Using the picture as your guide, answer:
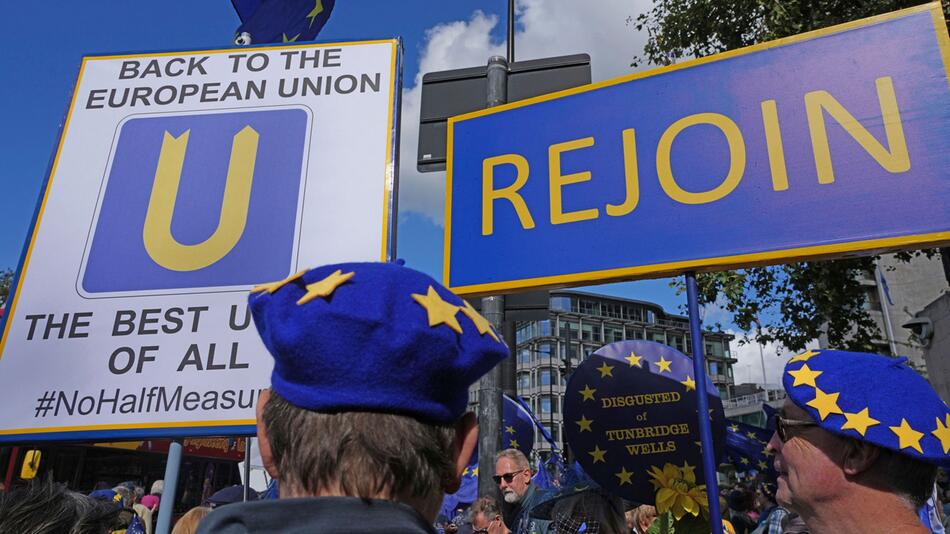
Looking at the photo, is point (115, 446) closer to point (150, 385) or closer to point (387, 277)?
point (150, 385)

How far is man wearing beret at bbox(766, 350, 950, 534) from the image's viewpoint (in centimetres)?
166

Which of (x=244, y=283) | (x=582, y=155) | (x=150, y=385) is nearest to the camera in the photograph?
(x=150, y=385)

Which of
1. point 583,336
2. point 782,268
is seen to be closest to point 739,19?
point 782,268

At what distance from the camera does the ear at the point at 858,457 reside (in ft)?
5.54

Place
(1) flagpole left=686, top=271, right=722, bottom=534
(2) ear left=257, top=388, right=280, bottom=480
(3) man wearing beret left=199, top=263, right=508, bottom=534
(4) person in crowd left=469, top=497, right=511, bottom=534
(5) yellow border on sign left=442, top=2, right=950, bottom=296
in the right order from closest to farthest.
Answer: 1. (3) man wearing beret left=199, top=263, right=508, bottom=534
2. (2) ear left=257, top=388, right=280, bottom=480
3. (1) flagpole left=686, top=271, right=722, bottom=534
4. (5) yellow border on sign left=442, top=2, right=950, bottom=296
5. (4) person in crowd left=469, top=497, right=511, bottom=534

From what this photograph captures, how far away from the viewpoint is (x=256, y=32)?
9.71ft

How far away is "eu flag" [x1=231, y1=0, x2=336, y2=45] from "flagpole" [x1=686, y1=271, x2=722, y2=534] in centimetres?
202

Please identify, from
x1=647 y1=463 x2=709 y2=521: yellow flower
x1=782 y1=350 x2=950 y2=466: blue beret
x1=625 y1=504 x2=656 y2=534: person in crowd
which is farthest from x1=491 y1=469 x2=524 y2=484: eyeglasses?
x1=782 y1=350 x2=950 y2=466: blue beret

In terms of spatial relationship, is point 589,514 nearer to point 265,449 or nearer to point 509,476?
point 509,476

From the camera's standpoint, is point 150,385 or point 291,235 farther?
point 291,235

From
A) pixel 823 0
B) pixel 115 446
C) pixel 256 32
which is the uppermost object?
pixel 823 0

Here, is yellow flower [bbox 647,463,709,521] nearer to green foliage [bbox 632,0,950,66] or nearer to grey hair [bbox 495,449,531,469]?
grey hair [bbox 495,449,531,469]

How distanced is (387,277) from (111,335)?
1315 mm

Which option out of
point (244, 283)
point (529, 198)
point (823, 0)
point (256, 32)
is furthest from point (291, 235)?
point (823, 0)
